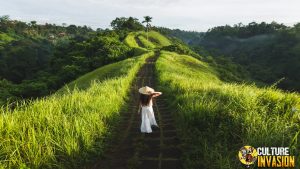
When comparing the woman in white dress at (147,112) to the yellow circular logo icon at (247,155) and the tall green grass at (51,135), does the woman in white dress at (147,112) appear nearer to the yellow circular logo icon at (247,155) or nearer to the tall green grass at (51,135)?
the tall green grass at (51,135)

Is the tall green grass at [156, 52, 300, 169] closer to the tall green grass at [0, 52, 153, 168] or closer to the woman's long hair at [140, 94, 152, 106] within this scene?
the woman's long hair at [140, 94, 152, 106]

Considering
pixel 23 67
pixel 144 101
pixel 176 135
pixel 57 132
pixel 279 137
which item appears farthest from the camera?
pixel 23 67

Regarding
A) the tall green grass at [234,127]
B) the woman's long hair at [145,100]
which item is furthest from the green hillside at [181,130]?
the woman's long hair at [145,100]

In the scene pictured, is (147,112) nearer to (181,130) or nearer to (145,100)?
(145,100)

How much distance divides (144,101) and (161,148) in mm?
2577

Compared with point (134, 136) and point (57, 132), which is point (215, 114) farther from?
point (57, 132)

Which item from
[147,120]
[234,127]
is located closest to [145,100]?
[147,120]

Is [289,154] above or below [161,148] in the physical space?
above

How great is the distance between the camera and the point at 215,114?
28.3 feet

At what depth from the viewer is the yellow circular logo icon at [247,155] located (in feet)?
19.3

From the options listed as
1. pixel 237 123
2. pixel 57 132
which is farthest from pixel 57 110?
pixel 237 123

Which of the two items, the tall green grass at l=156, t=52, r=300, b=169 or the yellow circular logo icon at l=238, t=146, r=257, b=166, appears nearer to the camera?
the yellow circular logo icon at l=238, t=146, r=257, b=166

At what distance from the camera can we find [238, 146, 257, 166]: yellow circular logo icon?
232 inches

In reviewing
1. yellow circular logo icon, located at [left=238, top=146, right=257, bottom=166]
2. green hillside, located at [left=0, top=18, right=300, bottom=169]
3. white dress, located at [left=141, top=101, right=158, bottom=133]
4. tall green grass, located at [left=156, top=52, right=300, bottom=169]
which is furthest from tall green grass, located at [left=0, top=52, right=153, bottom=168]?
yellow circular logo icon, located at [left=238, top=146, right=257, bottom=166]
